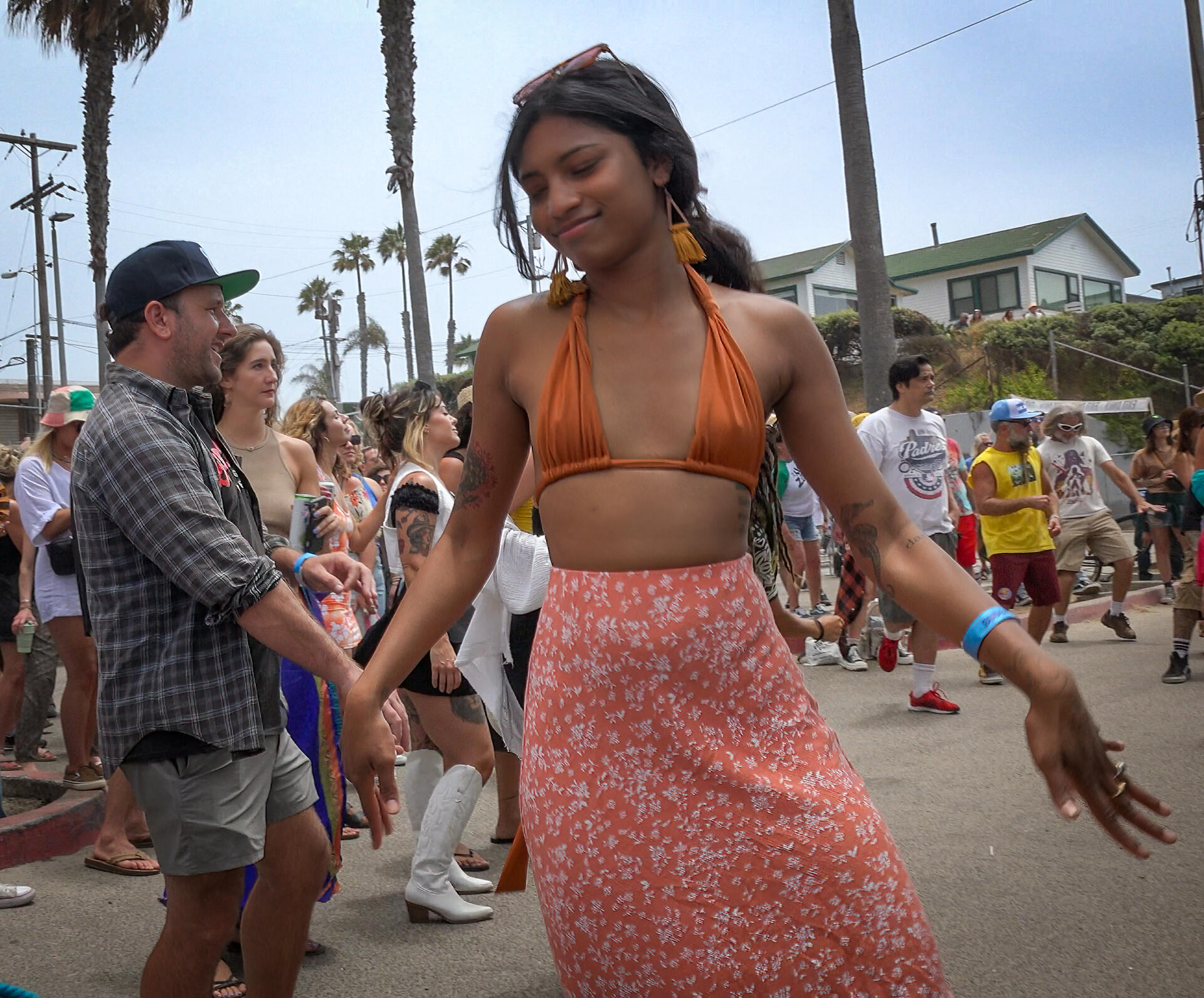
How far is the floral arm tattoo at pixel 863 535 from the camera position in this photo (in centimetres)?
215

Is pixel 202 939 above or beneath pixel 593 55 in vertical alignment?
beneath

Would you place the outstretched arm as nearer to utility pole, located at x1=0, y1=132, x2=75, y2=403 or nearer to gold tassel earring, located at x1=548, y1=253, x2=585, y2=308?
gold tassel earring, located at x1=548, y1=253, x2=585, y2=308

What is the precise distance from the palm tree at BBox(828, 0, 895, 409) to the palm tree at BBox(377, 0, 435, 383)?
724 centimetres

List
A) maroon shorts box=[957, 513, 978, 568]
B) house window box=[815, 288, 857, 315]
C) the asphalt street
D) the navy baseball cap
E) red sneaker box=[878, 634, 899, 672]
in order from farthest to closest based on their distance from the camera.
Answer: house window box=[815, 288, 857, 315] < maroon shorts box=[957, 513, 978, 568] < red sneaker box=[878, 634, 899, 672] < the asphalt street < the navy baseball cap

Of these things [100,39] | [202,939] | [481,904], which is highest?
[100,39]

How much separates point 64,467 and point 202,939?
4872 mm

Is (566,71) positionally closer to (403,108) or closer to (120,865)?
(120,865)

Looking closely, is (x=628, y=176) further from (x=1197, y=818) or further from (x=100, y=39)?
(x=100, y=39)

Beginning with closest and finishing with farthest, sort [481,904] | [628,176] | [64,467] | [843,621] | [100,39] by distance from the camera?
[628,176], [843,621], [481,904], [64,467], [100,39]

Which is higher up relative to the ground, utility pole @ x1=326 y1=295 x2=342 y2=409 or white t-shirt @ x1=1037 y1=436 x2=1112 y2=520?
utility pole @ x1=326 y1=295 x2=342 y2=409

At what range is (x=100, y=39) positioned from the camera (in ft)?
61.8

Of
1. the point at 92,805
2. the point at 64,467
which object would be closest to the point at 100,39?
the point at 64,467

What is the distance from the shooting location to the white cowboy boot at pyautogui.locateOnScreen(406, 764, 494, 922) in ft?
14.8

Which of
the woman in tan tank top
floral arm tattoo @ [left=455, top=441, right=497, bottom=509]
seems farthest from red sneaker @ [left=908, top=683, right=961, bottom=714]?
floral arm tattoo @ [left=455, top=441, right=497, bottom=509]
